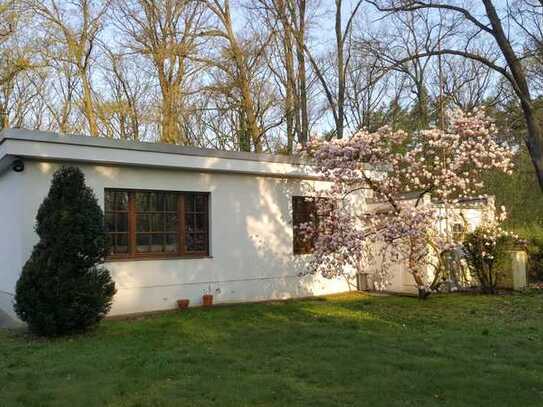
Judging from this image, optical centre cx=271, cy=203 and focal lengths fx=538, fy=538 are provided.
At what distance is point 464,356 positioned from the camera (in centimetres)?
649

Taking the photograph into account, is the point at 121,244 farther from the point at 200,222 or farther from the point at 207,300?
the point at 207,300

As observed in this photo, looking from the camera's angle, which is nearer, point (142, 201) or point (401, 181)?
point (142, 201)

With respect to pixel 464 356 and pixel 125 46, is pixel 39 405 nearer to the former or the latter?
pixel 464 356

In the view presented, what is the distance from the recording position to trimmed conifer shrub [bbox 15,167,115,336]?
783 centimetres

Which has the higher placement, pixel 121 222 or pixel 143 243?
pixel 121 222

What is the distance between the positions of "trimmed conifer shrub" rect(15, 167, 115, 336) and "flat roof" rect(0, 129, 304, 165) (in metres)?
1.01

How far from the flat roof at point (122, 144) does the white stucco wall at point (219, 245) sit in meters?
0.48

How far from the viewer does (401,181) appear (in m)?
11.8

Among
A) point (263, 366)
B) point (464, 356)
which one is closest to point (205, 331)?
point (263, 366)

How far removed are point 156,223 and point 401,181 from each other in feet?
17.5

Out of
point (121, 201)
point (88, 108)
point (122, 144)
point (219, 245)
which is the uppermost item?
point (88, 108)

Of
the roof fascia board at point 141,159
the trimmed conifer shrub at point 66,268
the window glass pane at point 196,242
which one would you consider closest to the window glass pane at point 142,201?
the roof fascia board at point 141,159

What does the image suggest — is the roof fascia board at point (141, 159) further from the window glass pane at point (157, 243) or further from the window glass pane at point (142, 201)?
the window glass pane at point (157, 243)

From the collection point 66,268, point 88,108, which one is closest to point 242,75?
point 88,108
